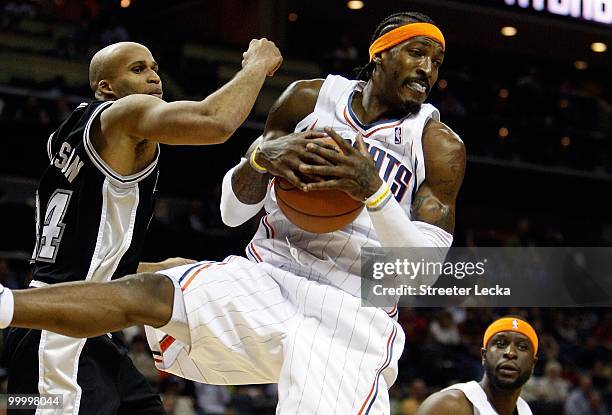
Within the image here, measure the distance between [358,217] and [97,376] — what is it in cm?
113

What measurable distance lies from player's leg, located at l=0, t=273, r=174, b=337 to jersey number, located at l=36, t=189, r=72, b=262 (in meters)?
0.44

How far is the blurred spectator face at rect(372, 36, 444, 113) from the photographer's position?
157 inches

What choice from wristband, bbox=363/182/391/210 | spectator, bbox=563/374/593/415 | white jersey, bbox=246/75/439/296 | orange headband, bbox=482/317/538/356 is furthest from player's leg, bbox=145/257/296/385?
spectator, bbox=563/374/593/415

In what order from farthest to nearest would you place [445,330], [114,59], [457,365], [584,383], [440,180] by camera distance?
[445,330] → [584,383] → [457,365] → [114,59] → [440,180]

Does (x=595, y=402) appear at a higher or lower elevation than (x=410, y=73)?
lower

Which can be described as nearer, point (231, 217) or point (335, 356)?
point (335, 356)

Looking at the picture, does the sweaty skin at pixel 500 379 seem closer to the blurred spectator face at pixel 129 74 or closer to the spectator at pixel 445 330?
the blurred spectator face at pixel 129 74

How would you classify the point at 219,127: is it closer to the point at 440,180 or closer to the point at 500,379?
the point at 440,180

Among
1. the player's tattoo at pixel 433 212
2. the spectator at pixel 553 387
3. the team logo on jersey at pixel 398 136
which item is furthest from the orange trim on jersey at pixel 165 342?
the spectator at pixel 553 387

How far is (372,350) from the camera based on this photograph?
3590mm

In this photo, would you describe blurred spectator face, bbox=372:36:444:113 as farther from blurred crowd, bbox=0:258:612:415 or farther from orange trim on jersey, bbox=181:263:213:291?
blurred crowd, bbox=0:258:612:415

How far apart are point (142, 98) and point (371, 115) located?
0.93m

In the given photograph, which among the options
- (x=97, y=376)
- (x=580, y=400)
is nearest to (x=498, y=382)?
(x=97, y=376)

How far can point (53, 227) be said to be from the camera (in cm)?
374
